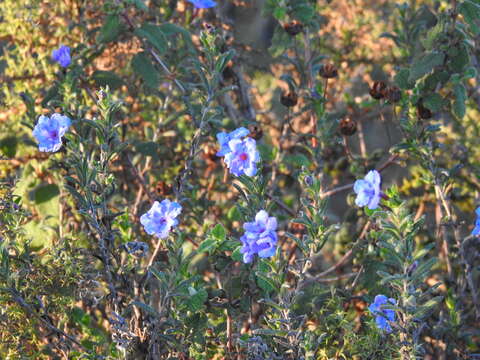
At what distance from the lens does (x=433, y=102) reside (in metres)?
2.22

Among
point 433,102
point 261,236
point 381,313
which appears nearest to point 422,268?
point 381,313

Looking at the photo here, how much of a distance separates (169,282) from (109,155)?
43 cm

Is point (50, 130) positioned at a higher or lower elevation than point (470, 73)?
lower

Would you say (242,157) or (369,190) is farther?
(242,157)

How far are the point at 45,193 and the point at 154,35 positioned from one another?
733 millimetres

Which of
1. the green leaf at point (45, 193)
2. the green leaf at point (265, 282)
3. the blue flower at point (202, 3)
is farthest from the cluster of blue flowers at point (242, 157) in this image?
the green leaf at point (45, 193)

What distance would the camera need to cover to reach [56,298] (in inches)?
69.8

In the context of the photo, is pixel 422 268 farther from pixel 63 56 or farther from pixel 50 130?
pixel 63 56

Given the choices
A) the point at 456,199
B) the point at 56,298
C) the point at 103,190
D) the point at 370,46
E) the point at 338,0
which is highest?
the point at 338,0

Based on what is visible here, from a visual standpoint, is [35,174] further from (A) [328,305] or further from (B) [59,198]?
(A) [328,305]

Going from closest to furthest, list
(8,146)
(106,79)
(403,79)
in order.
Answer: (403,79) → (106,79) → (8,146)

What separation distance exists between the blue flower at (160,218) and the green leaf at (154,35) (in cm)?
85

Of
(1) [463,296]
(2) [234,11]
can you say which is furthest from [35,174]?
(2) [234,11]

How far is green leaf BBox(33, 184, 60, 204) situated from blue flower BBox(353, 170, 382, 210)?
137 cm
